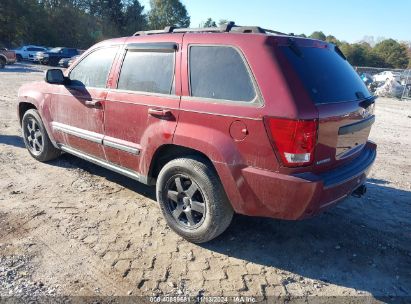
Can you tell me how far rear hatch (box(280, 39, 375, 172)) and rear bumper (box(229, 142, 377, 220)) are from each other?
145 millimetres

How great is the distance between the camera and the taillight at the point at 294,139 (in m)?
2.78

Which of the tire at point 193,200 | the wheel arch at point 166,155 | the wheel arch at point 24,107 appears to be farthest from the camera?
the wheel arch at point 24,107

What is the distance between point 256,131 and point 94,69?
253 cm

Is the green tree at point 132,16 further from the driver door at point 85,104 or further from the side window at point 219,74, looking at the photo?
the side window at point 219,74

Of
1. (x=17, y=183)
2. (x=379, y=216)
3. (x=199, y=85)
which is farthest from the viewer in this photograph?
(x=17, y=183)

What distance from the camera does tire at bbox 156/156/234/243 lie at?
3285 millimetres

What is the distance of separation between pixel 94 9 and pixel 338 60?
5885 centimetres

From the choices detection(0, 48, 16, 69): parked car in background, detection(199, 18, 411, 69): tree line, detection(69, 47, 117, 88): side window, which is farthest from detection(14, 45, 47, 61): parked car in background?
detection(69, 47, 117, 88): side window

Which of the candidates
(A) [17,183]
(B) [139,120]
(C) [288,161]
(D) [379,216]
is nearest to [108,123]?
(B) [139,120]

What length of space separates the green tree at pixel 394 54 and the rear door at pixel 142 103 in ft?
187

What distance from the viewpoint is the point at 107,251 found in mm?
3391

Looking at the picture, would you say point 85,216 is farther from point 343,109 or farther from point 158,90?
point 343,109

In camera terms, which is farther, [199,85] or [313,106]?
[199,85]

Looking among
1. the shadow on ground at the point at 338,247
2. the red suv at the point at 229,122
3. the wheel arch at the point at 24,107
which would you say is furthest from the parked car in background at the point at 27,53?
the shadow on ground at the point at 338,247
